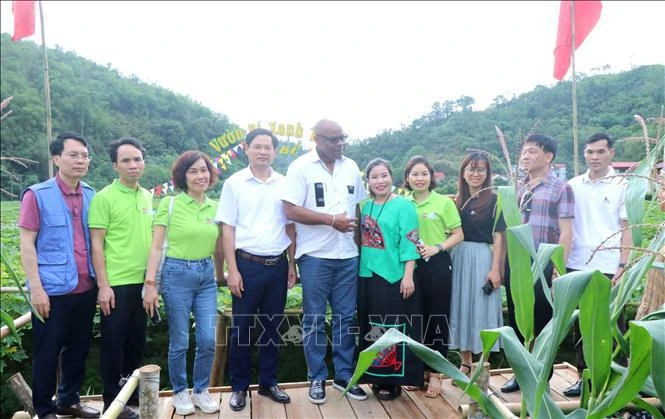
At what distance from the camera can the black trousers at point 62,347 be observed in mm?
2236

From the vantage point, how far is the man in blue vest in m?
2.22

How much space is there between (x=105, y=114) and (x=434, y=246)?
8.17 metres

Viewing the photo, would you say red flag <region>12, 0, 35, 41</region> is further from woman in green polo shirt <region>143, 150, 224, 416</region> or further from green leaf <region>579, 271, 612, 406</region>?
green leaf <region>579, 271, 612, 406</region>

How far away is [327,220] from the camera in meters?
2.50

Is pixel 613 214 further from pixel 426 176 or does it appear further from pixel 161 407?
pixel 161 407

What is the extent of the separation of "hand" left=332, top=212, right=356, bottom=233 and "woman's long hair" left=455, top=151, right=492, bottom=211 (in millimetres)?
654

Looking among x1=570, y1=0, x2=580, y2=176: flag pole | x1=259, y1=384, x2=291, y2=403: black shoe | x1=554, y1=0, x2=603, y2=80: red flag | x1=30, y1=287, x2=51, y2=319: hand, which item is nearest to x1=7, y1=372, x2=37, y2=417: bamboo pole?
x1=30, y1=287, x2=51, y2=319: hand

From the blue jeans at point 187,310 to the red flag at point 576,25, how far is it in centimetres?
443

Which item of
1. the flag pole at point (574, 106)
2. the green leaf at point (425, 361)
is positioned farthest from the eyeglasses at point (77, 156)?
the flag pole at point (574, 106)

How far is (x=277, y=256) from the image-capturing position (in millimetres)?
2535

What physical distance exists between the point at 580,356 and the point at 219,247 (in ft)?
6.76

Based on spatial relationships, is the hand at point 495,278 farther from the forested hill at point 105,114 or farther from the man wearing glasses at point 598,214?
the forested hill at point 105,114

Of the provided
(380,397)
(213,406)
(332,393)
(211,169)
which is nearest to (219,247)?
(211,169)

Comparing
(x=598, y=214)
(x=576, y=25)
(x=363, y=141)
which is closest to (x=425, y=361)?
(x=598, y=214)
